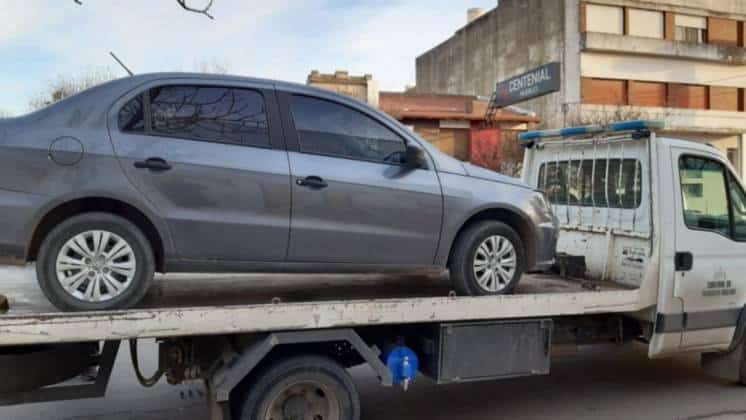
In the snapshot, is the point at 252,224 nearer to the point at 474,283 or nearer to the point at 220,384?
the point at 220,384

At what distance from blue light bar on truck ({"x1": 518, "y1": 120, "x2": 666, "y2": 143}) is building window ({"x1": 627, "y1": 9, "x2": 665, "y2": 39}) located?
2392 centimetres

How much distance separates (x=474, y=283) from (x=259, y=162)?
1.76m

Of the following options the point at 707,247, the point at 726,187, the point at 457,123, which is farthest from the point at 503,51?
the point at 707,247

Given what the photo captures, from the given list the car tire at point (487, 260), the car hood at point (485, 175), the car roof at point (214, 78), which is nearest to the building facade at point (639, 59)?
the car hood at point (485, 175)

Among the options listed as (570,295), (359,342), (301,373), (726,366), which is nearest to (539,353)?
(570,295)

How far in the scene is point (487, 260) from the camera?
434 centimetres

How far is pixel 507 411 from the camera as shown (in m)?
5.06

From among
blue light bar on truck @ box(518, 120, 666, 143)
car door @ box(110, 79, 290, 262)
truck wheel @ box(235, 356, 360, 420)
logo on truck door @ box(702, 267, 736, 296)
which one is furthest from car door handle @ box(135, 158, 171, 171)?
logo on truck door @ box(702, 267, 736, 296)

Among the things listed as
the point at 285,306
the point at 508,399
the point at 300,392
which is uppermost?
the point at 285,306

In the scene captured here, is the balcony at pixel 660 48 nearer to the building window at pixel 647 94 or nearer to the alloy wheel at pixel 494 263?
the building window at pixel 647 94

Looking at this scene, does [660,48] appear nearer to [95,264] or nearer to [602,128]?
[602,128]

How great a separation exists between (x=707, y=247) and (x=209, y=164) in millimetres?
4258

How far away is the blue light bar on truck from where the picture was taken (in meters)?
4.89

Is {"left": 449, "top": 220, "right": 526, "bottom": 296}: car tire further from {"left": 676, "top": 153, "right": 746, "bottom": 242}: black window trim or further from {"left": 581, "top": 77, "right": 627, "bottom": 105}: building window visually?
{"left": 581, "top": 77, "right": 627, "bottom": 105}: building window
